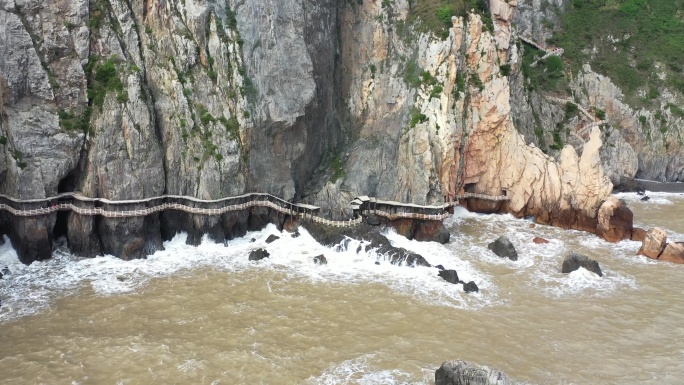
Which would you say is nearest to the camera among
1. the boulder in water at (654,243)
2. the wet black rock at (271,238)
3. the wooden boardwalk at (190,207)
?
the wooden boardwalk at (190,207)

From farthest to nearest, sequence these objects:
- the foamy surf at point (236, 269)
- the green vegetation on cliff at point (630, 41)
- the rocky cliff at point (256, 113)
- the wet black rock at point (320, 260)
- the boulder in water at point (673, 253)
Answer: the green vegetation on cliff at point (630, 41), the boulder in water at point (673, 253), the wet black rock at point (320, 260), the rocky cliff at point (256, 113), the foamy surf at point (236, 269)

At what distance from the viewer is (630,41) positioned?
2950 inches

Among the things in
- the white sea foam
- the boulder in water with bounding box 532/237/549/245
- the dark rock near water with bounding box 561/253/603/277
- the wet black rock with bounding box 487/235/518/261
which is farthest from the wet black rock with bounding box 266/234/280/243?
the dark rock near water with bounding box 561/253/603/277

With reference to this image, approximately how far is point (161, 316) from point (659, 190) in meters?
56.0

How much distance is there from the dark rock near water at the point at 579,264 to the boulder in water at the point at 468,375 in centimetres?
1610

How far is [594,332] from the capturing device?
99.1ft

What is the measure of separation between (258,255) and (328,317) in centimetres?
964

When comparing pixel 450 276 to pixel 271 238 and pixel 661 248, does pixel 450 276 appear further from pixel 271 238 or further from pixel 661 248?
pixel 661 248

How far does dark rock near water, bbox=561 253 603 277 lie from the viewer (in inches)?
1475

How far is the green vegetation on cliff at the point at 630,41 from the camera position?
230ft

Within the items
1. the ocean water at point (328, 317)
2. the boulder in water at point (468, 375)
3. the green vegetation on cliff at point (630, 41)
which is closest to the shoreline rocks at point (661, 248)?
the ocean water at point (328, 317)

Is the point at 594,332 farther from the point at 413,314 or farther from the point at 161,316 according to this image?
the point at 161,316

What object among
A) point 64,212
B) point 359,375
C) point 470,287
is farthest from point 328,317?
point 64,212

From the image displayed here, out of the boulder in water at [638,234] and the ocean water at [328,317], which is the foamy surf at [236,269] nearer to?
the ocean water at [328,317]
